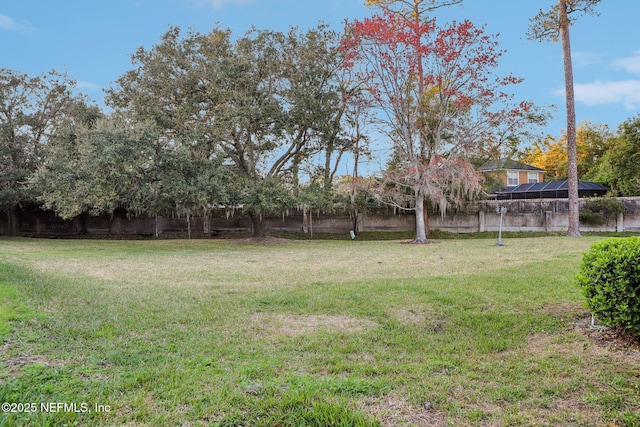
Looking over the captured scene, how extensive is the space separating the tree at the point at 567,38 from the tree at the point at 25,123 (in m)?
18.8

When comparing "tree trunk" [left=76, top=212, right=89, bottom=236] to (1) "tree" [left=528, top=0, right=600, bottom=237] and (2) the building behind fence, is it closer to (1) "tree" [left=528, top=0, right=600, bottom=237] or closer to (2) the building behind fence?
(2) the building behind fence

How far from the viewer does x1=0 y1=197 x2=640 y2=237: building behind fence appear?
15430 mm

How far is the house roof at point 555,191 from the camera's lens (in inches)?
827

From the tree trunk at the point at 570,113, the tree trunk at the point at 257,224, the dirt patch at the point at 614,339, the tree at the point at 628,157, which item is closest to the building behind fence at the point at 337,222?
the tree trunk at the point at 257,224

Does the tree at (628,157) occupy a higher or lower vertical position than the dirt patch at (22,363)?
Result: higher

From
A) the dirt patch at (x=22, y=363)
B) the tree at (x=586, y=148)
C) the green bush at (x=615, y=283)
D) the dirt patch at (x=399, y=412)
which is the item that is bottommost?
the dirt patch at (x=399, y=412)

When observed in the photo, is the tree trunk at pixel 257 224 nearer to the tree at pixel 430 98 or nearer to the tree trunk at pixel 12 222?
the tree at pixel 430 98

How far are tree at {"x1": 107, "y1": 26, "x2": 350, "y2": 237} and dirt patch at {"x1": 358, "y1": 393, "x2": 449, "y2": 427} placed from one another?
10.7 meters

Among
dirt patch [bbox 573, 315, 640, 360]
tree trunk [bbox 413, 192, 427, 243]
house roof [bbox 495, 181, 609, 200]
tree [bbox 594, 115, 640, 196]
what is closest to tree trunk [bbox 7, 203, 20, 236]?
tree trunk [bbox 413, 192, 427, 243]

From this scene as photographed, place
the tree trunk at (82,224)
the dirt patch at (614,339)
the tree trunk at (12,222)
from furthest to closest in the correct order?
1. the tree trunk at (12,222)
2. the tree trunk at (82,224)
3. the dirt patch at (614,339)

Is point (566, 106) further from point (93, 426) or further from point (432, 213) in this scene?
point (93, 426)

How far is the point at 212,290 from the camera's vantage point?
5.52m

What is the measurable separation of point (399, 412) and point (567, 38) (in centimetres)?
1578

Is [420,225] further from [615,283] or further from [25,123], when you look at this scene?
[25,123]
